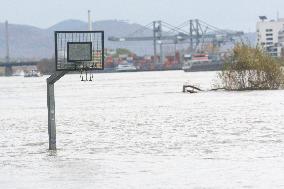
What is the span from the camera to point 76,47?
68.3 feet

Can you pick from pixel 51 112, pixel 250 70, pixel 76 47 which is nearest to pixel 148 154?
pixel 51 112

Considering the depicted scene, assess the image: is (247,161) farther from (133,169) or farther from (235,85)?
(235,85)

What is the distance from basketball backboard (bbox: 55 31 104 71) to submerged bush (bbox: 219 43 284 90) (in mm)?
48782

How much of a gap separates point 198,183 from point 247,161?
11.9 feet

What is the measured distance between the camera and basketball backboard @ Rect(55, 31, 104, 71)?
67.8ft

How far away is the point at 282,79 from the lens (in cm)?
7212

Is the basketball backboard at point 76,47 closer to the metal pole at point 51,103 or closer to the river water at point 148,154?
the metal pole at point 51,103

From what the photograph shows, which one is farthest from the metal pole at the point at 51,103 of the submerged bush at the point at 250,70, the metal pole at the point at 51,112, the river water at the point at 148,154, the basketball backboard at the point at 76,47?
the submerged bush at the point at 250,70

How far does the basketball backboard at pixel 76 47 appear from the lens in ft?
67.8

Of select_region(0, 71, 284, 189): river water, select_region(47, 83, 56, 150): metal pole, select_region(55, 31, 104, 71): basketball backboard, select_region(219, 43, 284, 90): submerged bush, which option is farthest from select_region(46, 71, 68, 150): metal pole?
select_region(219, 43, 284, 90): submerged bush

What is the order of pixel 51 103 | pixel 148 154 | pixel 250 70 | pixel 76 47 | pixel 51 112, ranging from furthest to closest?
pixel 250 70, pixel 51 112, pixel 51 103, pixel 148 154, pixel 76 47

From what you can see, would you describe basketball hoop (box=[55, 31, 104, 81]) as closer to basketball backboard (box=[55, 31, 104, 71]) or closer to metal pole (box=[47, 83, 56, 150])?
basketball backboard (box=[55, 31, 104, 71])

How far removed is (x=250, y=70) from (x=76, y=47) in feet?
163

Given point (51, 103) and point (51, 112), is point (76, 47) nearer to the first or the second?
point (51, 103)
